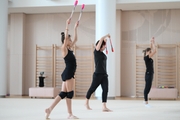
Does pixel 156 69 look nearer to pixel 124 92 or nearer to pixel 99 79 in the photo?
pixel 124 92

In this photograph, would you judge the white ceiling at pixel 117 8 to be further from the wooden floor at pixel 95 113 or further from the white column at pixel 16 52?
the wooden floor at pixel 95 113

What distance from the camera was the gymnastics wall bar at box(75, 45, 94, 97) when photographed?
13291mm

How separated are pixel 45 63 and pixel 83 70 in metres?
1.66

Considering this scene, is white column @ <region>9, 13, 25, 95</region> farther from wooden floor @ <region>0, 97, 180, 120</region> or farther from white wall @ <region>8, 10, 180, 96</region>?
wooden floor @ <region>0, 97, 180, 120</region>

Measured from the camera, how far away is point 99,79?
6539mm

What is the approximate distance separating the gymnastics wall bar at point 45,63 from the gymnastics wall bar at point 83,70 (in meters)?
1.15

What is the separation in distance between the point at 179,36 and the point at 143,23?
152 cm

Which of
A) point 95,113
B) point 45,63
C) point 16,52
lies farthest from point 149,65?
point 16,52

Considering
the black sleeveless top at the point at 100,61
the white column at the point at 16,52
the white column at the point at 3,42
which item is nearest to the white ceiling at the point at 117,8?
the white column at the point at 16,52

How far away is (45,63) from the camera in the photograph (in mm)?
13586

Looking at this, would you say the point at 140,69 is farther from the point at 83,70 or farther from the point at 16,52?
the point at 16,52

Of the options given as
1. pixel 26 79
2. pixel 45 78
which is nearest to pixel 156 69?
pixel 45 78

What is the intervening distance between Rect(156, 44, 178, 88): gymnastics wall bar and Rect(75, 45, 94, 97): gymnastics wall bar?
281 cm

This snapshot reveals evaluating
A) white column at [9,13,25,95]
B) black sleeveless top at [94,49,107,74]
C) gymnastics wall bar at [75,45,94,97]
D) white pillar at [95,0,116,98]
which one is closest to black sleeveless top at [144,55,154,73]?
black sleeveless top at [94,49,107,74]
